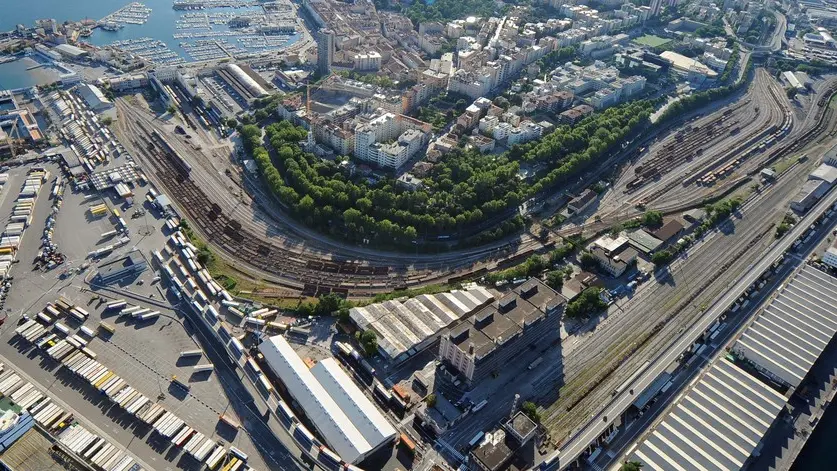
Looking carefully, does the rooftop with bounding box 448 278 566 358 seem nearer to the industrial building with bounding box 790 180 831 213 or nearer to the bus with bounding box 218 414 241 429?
the bus with bounding box 218 414 241 429

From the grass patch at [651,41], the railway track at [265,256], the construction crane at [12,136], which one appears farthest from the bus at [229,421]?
the grass patch at [651,41]

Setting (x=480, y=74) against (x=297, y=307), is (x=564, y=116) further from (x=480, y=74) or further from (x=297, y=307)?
(x=297, y=307)

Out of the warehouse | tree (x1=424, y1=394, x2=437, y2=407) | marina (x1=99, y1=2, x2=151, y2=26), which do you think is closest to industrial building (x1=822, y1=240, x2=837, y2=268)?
the warehouse

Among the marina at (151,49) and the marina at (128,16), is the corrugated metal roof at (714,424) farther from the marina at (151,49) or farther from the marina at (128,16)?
the marina at (128,16)

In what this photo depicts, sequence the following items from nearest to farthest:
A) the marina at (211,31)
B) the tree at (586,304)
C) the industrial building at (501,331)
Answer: the industrial building at (501,331) < the tree at (586,304) < the marina at (211,31)

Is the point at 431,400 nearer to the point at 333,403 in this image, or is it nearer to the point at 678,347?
the point at 333,403

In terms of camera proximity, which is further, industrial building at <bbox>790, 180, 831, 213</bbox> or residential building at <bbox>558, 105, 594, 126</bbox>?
residential building at <bbox>558, 105, 594, 126</bbox>
